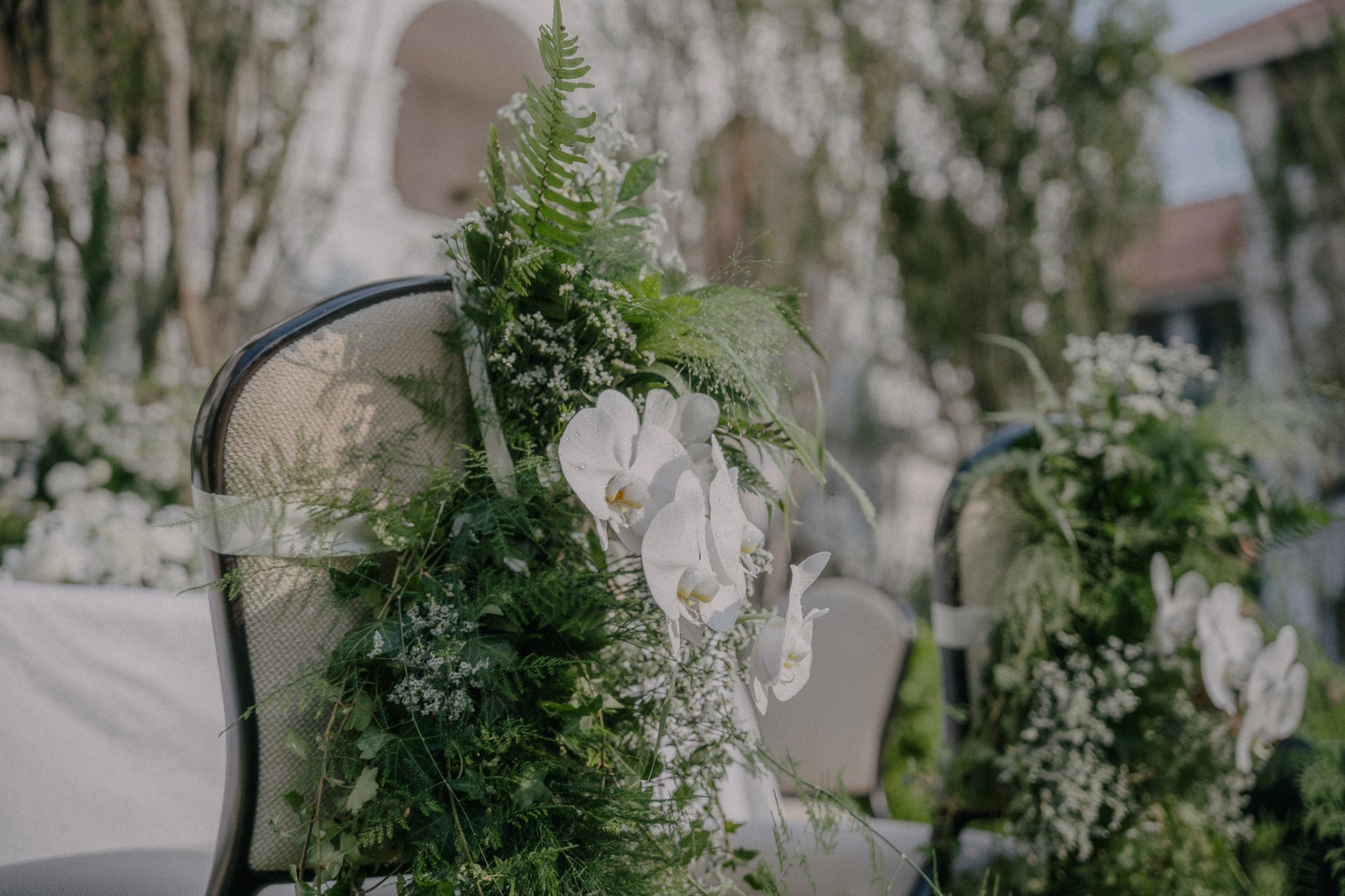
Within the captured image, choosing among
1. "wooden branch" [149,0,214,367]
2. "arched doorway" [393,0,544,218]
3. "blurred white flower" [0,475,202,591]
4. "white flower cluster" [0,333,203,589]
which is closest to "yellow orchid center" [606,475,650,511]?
"white flower cluster" [0,333,203,589]

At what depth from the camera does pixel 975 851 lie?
157cm

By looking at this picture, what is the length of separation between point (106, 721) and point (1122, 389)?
7.11 feet

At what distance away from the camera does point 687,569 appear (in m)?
0.81

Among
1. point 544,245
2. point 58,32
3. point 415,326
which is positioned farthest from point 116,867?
point 58,32

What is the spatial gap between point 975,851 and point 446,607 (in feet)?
3.95

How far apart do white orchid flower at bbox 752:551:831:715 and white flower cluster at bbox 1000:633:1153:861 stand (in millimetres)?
788

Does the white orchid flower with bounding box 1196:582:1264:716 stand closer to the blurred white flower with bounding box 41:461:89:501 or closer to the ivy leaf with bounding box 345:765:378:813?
the ivy leaf with bounding box 345:765:378:813

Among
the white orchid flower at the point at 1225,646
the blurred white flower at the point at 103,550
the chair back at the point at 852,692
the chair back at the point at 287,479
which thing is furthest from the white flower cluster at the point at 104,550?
the white orchid flower at the point at 1225,646

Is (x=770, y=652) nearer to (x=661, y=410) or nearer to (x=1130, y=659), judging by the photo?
(x=661, y=410)

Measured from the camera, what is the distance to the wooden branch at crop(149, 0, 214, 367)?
3.14 m

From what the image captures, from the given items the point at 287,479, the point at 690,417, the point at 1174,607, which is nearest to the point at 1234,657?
the point at 1174,607

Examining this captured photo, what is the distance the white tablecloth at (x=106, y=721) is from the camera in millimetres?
1573

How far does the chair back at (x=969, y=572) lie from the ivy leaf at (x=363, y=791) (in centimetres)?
109

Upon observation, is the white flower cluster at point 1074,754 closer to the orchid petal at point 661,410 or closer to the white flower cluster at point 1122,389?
the white flower cluster at point 1122,389
